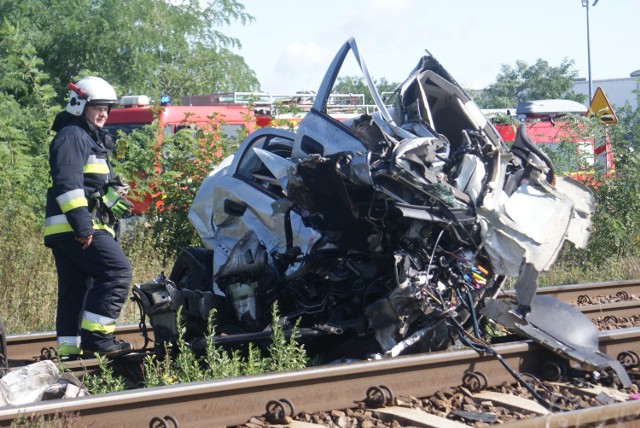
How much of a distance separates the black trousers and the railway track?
511 mm

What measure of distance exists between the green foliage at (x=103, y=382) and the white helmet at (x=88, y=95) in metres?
1.95

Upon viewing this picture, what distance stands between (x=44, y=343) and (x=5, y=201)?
3817 millimetres

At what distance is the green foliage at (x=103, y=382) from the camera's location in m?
5.90

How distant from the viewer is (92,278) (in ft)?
23.2

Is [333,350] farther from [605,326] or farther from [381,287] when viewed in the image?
[605,326]

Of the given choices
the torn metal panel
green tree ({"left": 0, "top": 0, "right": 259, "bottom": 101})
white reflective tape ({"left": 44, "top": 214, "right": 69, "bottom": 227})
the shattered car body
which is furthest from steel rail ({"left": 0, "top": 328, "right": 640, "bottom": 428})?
green tree ({"left": 0, "top": 0, "right": 259, "bottom": 101})

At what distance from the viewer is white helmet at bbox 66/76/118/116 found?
6.89 meters

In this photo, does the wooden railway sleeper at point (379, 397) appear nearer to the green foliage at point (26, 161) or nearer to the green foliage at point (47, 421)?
the green foliage at point (47, 421)

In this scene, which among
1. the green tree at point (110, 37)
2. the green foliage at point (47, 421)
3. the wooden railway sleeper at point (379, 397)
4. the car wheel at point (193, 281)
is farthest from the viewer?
the green tree at point (110, 37)

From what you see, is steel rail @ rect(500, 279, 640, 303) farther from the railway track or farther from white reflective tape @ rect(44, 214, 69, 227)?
white reflective tape @ rect(44, 214, 69, 227)

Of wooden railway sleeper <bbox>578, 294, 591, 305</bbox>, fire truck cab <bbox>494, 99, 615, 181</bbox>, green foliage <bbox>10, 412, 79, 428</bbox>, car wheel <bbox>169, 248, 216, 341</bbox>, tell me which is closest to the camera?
green foliage <bbox>10, 412, 79, 428</bbox>

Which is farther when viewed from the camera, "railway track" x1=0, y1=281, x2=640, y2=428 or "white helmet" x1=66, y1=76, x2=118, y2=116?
"white helmet" x1=66, y1=76, x2=118, y2=116

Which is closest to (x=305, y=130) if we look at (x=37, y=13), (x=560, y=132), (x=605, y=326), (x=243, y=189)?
(x=243, y=189)

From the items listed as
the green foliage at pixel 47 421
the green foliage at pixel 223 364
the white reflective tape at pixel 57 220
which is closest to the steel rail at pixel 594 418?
the green foliage at pixel 223 364
